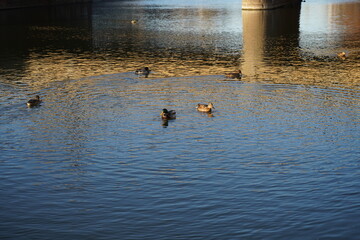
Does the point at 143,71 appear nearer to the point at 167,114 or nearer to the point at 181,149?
the point at 167,114

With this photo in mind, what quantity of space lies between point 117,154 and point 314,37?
4876 cm

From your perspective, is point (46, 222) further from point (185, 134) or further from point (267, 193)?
point (185, 134)

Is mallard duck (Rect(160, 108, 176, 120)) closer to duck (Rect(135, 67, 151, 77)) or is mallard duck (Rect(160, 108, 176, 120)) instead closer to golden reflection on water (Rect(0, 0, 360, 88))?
golden reflection on water (Rect(0, 0, 360, 88))

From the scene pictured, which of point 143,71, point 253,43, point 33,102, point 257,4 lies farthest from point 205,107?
point 257,4

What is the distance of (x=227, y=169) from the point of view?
2120cm

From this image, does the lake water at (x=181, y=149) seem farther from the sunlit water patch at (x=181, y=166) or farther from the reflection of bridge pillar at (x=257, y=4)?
the reflection of bridge pillar at (x=257, y=4)

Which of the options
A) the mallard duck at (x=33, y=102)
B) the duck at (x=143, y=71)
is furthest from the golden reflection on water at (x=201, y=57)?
the mallard duck at (x=33, y=102)

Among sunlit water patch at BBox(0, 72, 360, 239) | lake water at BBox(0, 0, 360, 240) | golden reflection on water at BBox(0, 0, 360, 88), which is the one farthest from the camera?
golden reflection on water at BBox(0, 0, 360, 88)

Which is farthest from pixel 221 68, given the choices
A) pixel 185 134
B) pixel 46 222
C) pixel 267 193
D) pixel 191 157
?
pixel 46 222

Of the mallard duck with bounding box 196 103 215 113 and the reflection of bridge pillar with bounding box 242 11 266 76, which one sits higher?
the reflection of bridge pillar with bounding box 242 11 266 76

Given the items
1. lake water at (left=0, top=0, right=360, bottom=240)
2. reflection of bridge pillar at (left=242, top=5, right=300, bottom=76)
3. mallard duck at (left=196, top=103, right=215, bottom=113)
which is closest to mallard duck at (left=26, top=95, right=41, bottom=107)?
lake water at (left=0, top=0, right=360, bottom=240)

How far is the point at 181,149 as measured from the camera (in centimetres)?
2364

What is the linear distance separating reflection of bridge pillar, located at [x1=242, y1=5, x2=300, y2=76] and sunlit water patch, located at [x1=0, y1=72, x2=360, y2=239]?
12.3 meters

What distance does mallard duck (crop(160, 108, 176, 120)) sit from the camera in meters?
27.4
